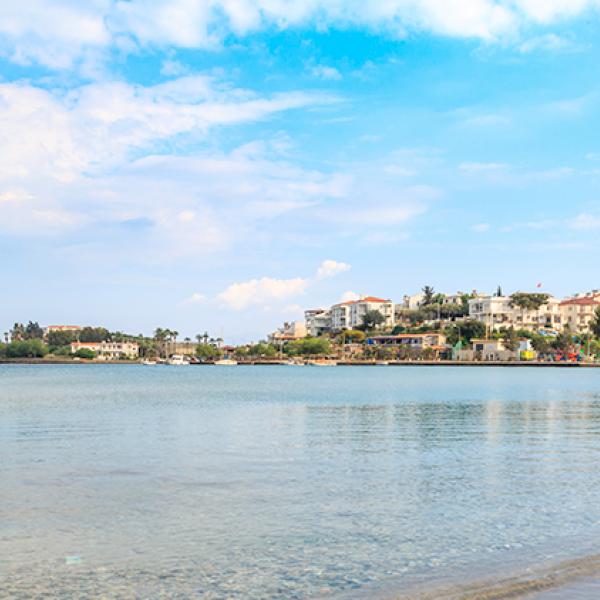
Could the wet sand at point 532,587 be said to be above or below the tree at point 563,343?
below

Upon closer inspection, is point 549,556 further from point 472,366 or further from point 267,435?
point 472,366

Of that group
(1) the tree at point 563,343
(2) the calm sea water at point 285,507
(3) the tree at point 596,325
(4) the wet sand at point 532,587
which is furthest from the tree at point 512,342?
(4) the wet sand at point 532,587

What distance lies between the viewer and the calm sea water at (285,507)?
12.0m

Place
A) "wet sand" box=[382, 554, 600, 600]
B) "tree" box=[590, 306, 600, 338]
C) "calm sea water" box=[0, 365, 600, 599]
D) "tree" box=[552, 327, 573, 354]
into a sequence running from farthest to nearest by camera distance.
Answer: "tree" box=[552, 327, 573, 354]
"tree" box=[590, 306, 600, 338]
"calm sea water" box=[0, 365, 600, 599]
"wet sand" box=[382, 554, 600, 600]

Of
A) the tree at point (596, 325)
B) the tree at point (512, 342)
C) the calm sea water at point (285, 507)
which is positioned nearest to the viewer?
the calm sea water at point (285, 507)

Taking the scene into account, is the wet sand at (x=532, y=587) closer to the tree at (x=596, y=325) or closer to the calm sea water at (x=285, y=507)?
the calm sea water at (x=285, y=507)

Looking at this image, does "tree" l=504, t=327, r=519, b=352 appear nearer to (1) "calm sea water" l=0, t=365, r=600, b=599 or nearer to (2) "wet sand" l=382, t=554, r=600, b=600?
(1) "calm sea water" l=0, t=365, r=600, b=599

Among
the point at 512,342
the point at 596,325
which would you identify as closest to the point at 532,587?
the point at 512,342

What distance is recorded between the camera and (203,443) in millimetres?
28969

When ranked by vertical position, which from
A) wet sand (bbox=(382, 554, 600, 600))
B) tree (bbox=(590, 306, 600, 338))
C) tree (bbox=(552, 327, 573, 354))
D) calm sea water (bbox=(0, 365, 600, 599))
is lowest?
calm sea water (bbox=(0, 365, 600, 599))

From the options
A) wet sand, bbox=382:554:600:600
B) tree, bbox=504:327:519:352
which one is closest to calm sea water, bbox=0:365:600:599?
wet sand, bbox=382:554:600:600

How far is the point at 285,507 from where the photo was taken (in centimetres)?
1667

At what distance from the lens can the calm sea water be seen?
39.3 feet

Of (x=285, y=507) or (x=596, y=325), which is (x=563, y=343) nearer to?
(x=596, y=325)
